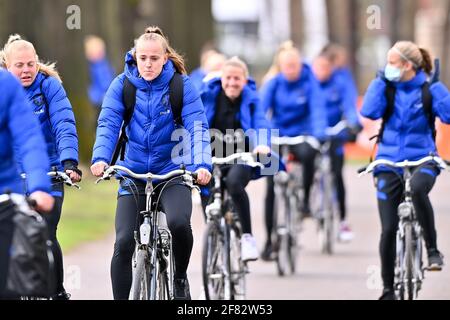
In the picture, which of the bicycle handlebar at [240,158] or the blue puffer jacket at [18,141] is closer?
the blue puffer jacket at [18,141]

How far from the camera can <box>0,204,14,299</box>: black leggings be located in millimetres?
7586

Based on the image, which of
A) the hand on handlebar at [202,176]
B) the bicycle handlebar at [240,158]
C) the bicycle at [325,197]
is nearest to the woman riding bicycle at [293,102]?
the bicycle at [325,197]

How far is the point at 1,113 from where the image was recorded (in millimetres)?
7699

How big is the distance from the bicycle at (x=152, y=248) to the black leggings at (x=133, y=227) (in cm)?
5

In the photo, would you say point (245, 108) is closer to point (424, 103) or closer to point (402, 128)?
point (402, 128)

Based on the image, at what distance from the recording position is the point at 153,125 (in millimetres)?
9586

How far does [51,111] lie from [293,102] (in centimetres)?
604

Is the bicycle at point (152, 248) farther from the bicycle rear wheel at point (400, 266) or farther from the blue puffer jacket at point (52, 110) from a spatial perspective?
the bicycle rear wheel at point (400, 266)

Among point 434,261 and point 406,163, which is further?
point 434,261

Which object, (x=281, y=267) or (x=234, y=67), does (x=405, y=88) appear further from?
(x=281, y=267)

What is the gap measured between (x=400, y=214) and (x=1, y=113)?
167 inches

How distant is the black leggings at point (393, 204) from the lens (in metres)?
11.3

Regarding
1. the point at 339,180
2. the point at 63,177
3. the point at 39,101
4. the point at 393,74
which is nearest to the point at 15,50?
the point at 39,101
